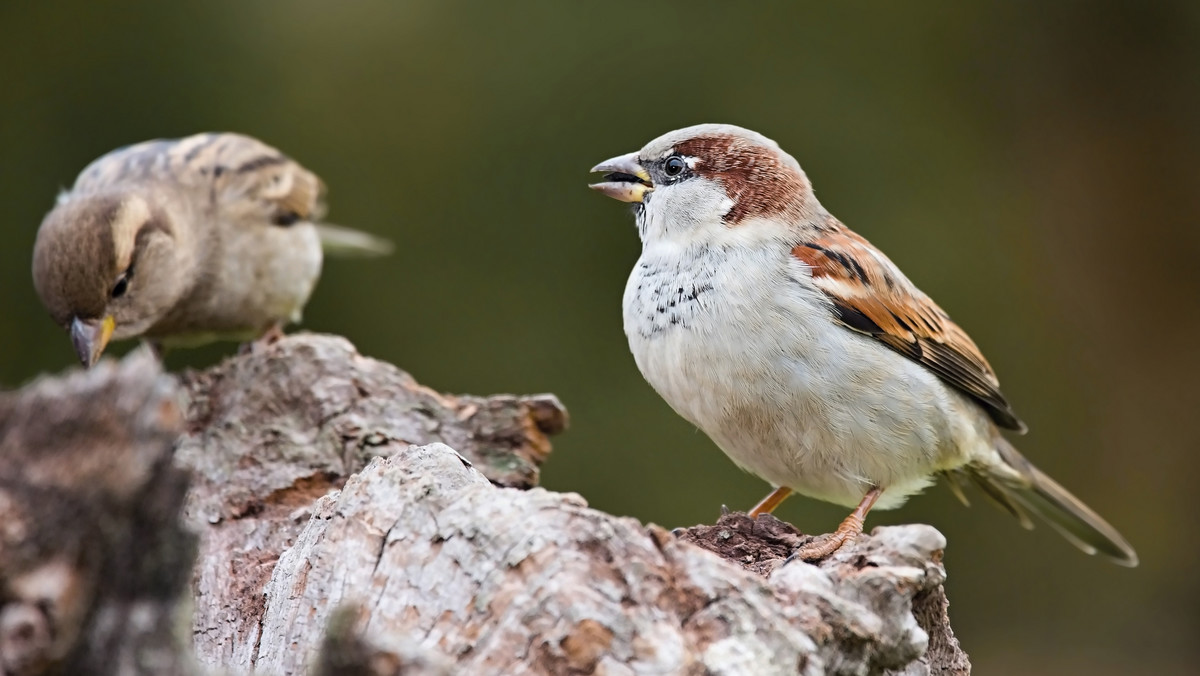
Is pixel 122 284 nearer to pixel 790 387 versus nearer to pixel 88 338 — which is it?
pixel 88 338

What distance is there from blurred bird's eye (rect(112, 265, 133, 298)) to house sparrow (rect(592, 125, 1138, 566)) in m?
1.52

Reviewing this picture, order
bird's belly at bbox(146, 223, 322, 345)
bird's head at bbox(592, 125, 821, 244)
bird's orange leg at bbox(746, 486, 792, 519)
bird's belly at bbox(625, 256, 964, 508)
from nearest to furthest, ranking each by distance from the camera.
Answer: bird's belly at bbox(625, 256, 964, 508) < bird's head at bbox(592, 125, 821, 244) < bird's orange leg at bbox(746, 486, 792, 519) < bird's belly at bbox(146, 223, 322, 345)

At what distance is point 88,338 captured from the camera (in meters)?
3.63

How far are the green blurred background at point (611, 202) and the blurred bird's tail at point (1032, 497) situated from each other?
186 centimetres

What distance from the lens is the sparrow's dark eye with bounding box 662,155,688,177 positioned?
11.0ft

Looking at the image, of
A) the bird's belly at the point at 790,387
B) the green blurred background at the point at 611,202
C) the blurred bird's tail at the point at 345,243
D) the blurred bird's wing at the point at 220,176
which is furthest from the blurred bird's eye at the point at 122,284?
the green blurred background at the point at 611,202

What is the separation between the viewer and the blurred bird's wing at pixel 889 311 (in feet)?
10.3

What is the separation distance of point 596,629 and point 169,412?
67 centimetres

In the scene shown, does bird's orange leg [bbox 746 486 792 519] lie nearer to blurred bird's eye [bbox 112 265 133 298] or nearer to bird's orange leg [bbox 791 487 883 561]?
bird's orange leg [bbox 791 487 883 561]

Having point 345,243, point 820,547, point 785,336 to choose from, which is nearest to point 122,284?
point 345,243

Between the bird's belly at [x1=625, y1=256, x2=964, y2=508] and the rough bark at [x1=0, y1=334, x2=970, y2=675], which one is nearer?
the rough bark at [x1=0, y1=334, x2=970, y2=675]

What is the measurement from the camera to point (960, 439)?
3.31 metres

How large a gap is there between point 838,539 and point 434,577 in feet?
3.27

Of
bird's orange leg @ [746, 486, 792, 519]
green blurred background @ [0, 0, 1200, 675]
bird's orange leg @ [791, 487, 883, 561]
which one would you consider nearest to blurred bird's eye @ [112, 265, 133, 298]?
bird's orange leg @ [746, 486, 792, 519]
